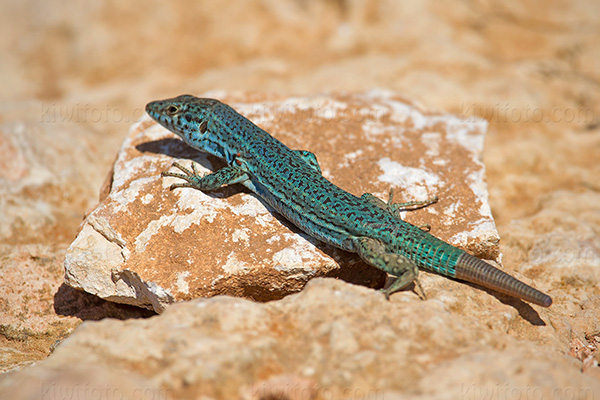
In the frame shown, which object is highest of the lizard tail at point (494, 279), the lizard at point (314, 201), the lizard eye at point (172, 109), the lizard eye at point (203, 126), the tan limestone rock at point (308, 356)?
the lizard eye at point (172, 109)

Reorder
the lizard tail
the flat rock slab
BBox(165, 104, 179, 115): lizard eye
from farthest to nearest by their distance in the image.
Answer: BBox(165, 104, 179, 115): lizard eye
the flat rock slab
the lizard tail

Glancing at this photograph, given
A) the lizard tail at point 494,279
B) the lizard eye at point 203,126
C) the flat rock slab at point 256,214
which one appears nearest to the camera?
the lizard tail at point 494,279

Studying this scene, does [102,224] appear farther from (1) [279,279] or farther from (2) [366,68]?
(2) [366,68]

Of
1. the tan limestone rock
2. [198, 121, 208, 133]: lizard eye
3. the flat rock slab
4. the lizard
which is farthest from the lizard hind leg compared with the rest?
[198, 121, 208, 133]: lizard eye

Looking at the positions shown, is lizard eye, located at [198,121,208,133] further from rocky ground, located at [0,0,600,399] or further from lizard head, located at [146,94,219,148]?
rocky ground, located at [0,0,600,399]

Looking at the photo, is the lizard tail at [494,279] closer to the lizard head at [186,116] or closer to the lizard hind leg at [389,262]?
the lizard hind leg at [389,262]

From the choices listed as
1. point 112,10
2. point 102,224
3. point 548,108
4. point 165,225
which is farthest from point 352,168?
point 112,10

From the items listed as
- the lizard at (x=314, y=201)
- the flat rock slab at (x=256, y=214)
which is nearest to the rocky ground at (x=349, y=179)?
the lizard at (x=314, y=201)
